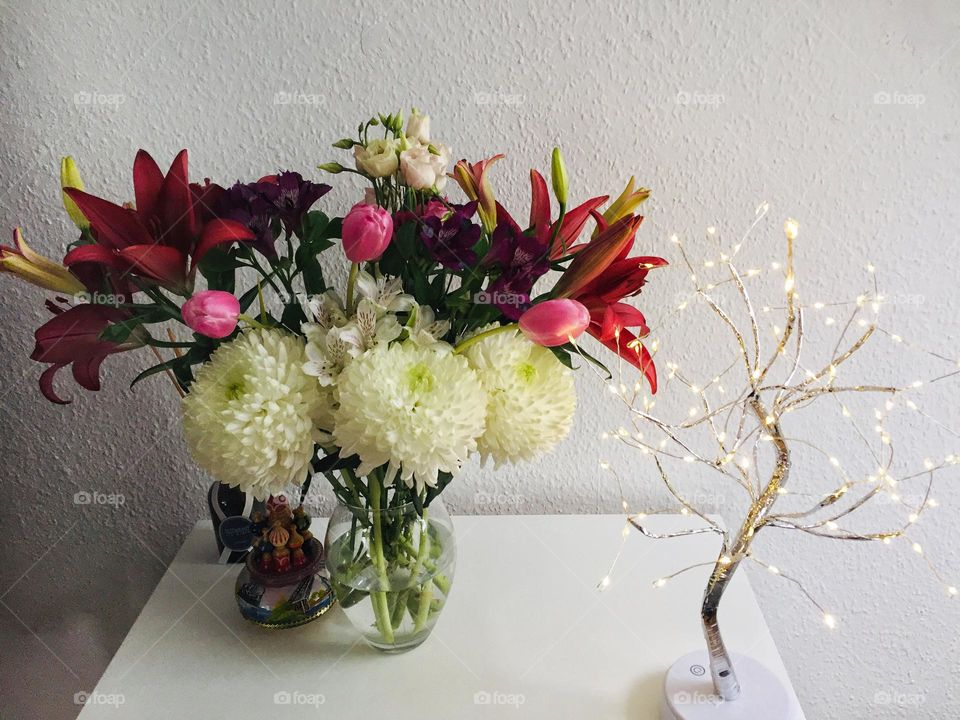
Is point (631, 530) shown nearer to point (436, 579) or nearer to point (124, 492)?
point (436, 579)

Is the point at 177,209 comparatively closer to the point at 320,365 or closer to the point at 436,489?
the point at 320,365

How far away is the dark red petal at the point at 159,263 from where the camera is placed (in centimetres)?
58

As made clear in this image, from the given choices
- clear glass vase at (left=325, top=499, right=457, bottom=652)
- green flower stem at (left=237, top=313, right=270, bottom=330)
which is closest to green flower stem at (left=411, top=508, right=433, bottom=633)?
clear glass vase at (left=325, top=499, right=457, bottom=652)

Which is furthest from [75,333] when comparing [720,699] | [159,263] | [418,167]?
[720,699]

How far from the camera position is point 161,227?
628mm

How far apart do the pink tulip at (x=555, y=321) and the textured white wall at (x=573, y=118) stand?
37 cm

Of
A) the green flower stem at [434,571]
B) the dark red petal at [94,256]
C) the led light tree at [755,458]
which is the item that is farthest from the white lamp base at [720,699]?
the dark red petal at [94,256]

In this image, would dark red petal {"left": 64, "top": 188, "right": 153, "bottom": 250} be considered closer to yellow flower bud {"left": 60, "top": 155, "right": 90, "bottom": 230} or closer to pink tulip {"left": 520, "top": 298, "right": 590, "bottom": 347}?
yellow flower bud {"left": 60, "top": 155, "right": 90, "bottom": 230}

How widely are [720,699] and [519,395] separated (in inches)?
15.3

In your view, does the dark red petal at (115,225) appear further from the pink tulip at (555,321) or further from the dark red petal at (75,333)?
the pink tulip at (555,321)

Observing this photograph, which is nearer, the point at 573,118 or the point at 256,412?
the point at 256,412

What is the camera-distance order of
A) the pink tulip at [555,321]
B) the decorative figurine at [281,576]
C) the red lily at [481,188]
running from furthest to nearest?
the decorative figurine at [281,576]
the red lily at [481,188]
the pink tulip at [555,321]

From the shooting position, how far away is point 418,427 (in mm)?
582

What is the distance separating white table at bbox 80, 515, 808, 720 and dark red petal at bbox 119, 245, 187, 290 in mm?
445
